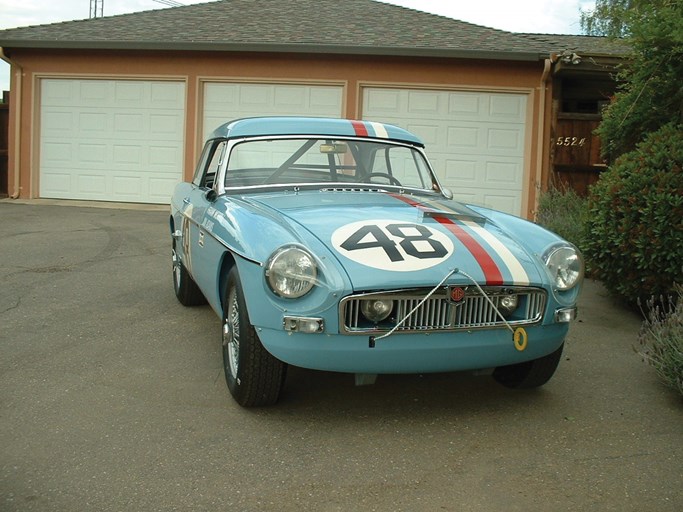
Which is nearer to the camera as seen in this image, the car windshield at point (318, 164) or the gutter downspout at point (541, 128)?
the car windshield at point (318, 164)

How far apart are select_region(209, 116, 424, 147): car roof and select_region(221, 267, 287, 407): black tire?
1.55m

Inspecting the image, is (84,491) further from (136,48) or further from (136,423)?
(136,48)

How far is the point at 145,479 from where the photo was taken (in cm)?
327

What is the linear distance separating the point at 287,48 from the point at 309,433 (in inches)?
411

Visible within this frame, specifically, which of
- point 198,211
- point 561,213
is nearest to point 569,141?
point 561,213

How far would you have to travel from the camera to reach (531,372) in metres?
4.29

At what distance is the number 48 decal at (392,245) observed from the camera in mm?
3693

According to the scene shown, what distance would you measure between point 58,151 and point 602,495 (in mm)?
13085

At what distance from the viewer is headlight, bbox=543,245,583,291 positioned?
4059 mm

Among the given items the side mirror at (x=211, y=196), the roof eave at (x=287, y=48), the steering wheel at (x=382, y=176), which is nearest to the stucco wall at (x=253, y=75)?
the roof eave at (x=287, y=48)

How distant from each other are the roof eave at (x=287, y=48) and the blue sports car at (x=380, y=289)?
28.8ft

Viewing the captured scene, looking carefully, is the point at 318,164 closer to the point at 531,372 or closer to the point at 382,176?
the point at 382,176

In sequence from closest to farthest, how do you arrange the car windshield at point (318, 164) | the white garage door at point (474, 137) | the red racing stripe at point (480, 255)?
the red racing stripe at point (480, 255) < the car windshield at point (318, 164) < the white garage door at point (474, 137)

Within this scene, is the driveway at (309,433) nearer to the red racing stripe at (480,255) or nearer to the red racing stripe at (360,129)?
the red racing stripe at (480,255)
